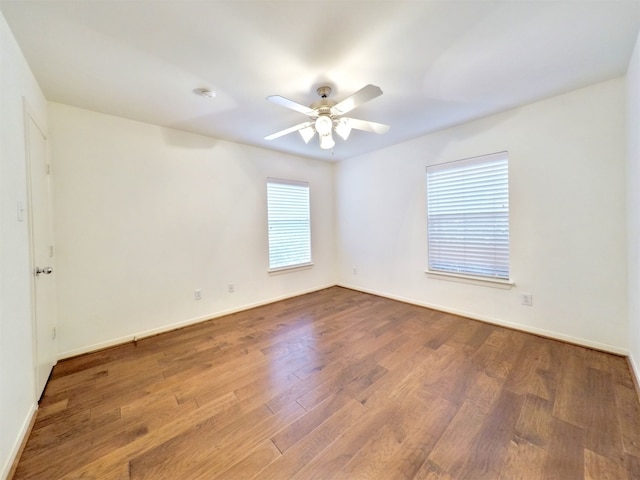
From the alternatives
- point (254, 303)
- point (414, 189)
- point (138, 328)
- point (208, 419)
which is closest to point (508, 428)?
point (208, 419)

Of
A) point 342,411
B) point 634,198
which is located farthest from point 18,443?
point 634,198

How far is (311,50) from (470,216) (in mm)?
2598

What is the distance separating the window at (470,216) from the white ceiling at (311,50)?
0.75 m

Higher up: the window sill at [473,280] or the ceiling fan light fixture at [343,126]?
the ceiling fan light fixture at [343,126]

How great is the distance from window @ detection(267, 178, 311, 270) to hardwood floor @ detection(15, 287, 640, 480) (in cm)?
166

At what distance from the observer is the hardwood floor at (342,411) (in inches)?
51.6

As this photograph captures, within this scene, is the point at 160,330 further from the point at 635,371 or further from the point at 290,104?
the point at 635,371

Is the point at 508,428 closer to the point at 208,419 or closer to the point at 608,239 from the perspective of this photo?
the point at 208,419

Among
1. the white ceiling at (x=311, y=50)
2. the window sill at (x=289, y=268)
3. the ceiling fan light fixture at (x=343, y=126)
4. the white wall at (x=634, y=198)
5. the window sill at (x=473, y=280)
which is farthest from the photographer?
the window sill at (x=289, y=268)

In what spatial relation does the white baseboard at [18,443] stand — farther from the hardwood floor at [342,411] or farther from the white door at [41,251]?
the white door at [41,251]

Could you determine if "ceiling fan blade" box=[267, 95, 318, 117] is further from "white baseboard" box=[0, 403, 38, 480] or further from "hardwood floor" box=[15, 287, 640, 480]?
"white baseboard" box=[0, 403, 38, 480]

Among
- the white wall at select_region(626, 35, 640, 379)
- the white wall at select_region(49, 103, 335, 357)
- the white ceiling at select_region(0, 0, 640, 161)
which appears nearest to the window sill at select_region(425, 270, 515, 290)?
the white wall at select_region(626, 35, 640, 379)

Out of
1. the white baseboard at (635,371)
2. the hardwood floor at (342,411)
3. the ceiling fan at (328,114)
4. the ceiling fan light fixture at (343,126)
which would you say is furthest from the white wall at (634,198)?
the ceiling fan light fixture at (343,126)

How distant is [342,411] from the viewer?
5.51 ft
